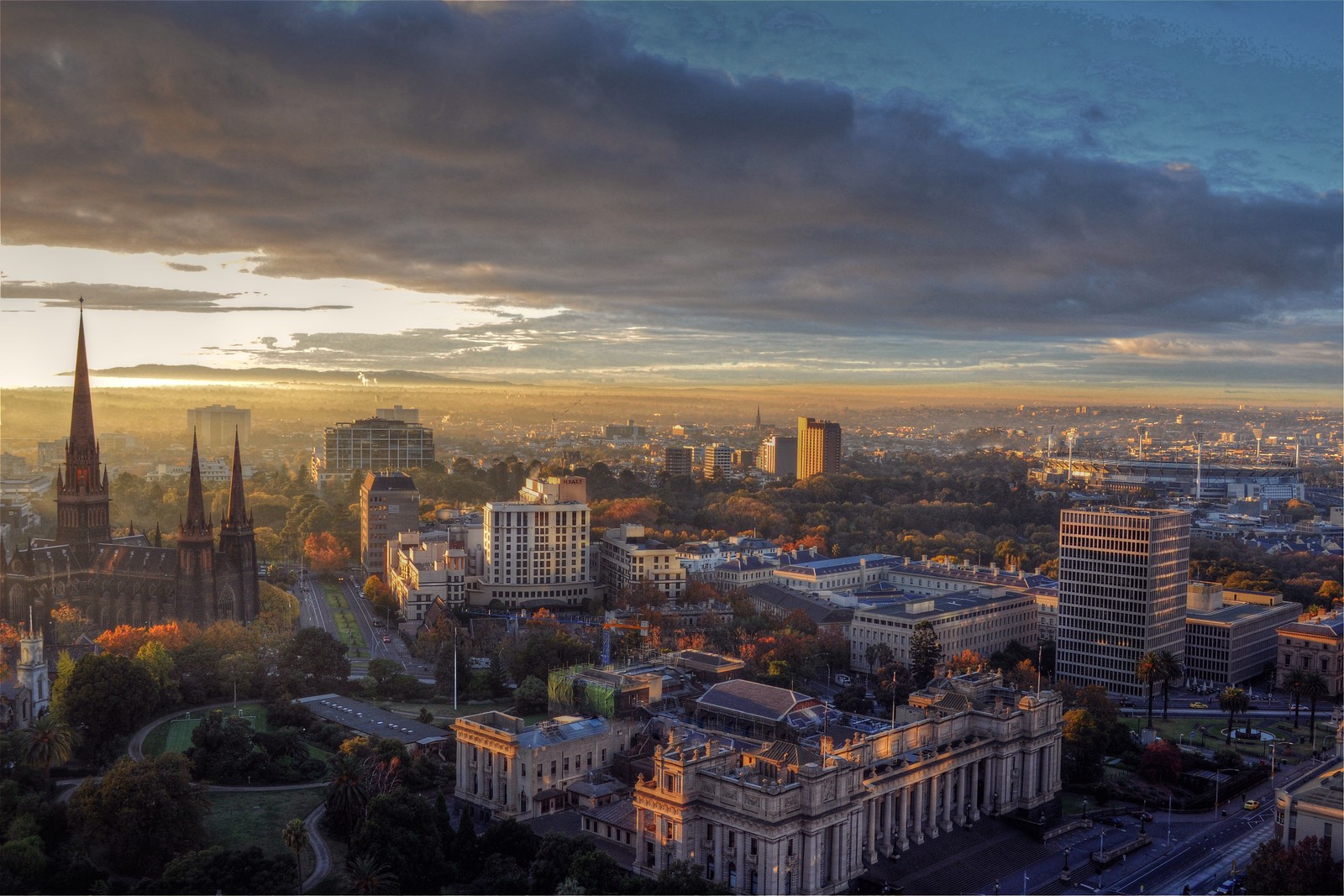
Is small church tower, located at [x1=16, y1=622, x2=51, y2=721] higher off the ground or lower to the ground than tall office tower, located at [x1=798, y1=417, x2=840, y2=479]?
lower

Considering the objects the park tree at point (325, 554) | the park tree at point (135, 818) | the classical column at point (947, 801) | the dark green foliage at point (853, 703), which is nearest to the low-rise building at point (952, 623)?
the dark green foliage at point (853, 703)

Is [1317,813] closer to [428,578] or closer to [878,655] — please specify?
[878,655]

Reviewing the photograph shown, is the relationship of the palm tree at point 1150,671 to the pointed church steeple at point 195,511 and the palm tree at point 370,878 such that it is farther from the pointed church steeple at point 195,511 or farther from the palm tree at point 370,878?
the pointed church steeple at point 195,511

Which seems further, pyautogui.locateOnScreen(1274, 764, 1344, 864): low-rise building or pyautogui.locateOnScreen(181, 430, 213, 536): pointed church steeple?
pyautogui.locateOnScreen(181, 430, 213, 536): pointed church steeple

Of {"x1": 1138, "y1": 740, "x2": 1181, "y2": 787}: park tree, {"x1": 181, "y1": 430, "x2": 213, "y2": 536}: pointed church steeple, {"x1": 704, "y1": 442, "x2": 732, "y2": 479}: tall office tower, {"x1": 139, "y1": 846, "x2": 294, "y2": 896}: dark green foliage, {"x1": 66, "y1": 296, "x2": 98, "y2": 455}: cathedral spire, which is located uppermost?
{"x1": 66, "y1": 296, "x2": 98, "y2": 455}: cathedral spire

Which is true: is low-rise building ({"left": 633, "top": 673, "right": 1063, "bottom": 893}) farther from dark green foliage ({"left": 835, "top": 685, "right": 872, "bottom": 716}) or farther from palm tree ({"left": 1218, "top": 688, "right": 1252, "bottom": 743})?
palm tree ({"left": 1218, "top": 688, "right": 1252, "bottom": 743})

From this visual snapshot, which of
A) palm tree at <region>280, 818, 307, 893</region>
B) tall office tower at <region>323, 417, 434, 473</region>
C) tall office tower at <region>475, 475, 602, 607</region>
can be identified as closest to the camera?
palm tree at <region>280, 818, 307, 893</region>

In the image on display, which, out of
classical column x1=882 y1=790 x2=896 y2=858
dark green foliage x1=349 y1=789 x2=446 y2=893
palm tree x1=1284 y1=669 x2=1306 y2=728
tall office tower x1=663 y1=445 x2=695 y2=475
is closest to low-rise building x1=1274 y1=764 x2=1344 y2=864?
classical column x1=882 y1=790 x2=896 y2=858

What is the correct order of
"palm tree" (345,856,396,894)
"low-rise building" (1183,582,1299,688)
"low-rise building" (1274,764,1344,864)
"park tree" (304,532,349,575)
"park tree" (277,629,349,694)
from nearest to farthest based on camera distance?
"palm tree" (345,856,396,894)
"low-rise building" (1274,764,1344,864)
"park tree" (277,629,349,694)
"low-rise building" (1183,582,1299,688)
"park tree" (304,532,349,575)
